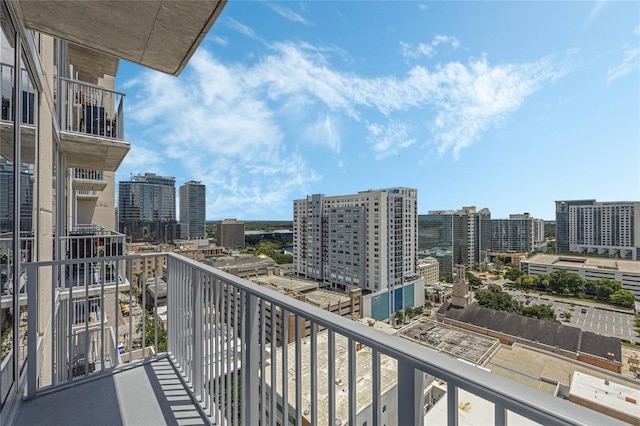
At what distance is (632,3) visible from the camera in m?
8.22

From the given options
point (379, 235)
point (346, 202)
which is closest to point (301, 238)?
point (346, 202)

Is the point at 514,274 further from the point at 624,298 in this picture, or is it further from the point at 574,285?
the point at 624,298

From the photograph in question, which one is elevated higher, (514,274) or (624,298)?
(514,274)

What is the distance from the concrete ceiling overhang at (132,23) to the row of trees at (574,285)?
35439 mm

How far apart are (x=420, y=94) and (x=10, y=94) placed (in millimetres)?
18660

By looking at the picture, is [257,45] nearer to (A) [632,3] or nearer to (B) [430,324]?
(A) [632,3]

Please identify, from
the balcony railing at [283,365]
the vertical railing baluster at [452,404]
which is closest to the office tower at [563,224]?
the balcony railing at [283,365]

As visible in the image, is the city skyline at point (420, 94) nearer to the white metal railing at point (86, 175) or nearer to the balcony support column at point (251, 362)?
the white metal railing at point (86, 175)

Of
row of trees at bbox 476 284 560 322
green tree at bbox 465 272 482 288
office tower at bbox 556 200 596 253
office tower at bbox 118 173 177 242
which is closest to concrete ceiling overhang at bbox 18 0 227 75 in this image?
office tower at bbox 118 173 177 242

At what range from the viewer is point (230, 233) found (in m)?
46.6

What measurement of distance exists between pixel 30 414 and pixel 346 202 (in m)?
28.4

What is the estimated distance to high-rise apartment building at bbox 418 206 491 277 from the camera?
39688mm

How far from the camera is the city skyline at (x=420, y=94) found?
10.1m

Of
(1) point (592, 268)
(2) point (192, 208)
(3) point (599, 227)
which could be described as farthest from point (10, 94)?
(3) point (599, 227)
